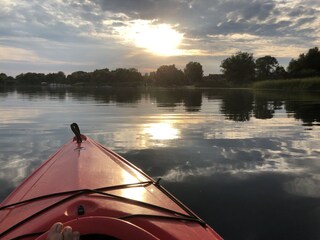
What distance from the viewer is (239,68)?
366ft

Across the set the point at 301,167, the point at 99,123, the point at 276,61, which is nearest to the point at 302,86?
the point at 99,123

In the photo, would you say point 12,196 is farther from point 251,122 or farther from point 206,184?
point 251,122

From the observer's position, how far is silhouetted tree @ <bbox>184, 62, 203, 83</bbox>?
431 ft

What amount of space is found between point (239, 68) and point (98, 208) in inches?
4457

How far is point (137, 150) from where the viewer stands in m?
8.93

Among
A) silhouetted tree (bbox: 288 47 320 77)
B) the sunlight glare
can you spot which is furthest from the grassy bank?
A: the sunlight glare

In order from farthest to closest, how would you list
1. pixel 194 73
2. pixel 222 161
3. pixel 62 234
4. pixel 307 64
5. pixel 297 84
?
pixel 194 73 < pixel 307 64 < pixel 297 84 < pixel 222 161 < pixel 62 234

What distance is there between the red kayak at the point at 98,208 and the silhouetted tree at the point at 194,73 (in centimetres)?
12833

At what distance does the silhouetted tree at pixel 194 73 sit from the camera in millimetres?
131250

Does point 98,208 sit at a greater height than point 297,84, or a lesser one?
lesser

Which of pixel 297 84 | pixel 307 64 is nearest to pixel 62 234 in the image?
pixel 297 84

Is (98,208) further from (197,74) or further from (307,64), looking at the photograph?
(197,74)

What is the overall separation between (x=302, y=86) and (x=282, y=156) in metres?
48.1

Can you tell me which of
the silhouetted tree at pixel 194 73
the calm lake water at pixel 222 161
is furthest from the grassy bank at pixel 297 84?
the silhouetted tree at pixel 194 73
